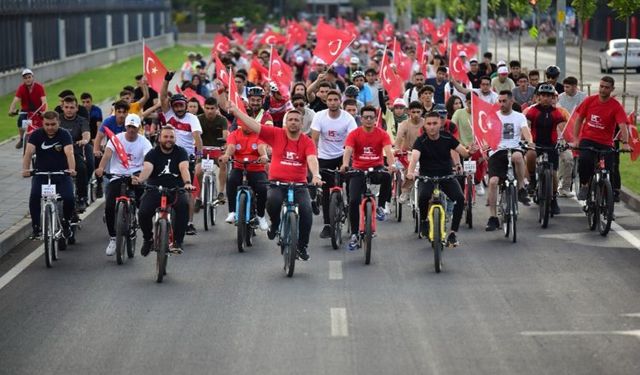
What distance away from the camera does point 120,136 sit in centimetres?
1752

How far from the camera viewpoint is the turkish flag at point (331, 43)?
2692 centimetres

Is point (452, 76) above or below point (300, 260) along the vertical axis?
above

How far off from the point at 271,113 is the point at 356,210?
17.9ft

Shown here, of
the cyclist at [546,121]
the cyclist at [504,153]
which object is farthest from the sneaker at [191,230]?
the cyclist at [546,121]

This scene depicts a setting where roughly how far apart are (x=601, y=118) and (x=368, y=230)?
4.14 meters

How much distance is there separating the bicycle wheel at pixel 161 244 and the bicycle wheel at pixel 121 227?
1.13 metres

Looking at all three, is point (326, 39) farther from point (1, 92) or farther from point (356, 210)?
point (1, 92)

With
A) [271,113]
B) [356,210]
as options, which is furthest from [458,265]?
[271,113]

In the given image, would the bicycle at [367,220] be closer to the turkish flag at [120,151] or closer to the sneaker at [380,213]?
the turkish flag at [120,151]

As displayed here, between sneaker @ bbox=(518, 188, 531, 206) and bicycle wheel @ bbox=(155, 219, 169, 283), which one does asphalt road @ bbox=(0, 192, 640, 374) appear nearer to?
bicycle wheel @ bbox=(155, 219, 169, 283)

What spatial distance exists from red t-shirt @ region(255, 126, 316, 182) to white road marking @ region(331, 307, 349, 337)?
256 centimetres

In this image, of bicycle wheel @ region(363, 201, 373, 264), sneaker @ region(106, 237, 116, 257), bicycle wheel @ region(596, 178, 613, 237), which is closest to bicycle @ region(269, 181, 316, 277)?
bicycle wheel @ region(363, 201, 373, 264)

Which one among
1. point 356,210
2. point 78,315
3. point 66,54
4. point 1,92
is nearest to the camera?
point 78,315

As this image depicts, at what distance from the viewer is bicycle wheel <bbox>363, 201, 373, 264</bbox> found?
53.7 ft
